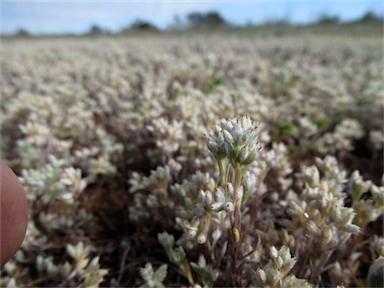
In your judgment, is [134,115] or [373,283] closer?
[373,283]

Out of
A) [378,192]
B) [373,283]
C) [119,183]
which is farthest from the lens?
[119,183]

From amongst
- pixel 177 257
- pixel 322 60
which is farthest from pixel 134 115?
pixel 322 60

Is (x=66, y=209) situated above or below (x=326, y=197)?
below

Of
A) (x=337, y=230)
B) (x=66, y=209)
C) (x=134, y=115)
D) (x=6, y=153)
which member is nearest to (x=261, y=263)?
(x=337, y=230)

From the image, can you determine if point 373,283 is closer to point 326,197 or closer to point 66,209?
point 326,197

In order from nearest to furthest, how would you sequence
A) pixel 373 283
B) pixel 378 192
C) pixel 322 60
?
pixel 373 283
pixel 378 192
pixel 322 60

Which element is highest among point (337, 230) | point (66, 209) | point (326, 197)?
point (326, 197)

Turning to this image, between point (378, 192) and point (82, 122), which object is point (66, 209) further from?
point (378, 192)
